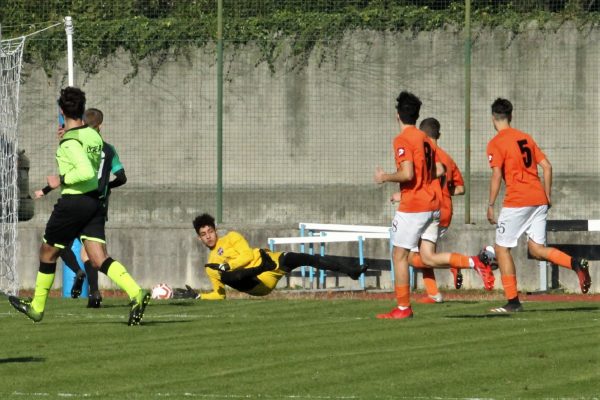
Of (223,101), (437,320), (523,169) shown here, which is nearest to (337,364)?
(437,320)

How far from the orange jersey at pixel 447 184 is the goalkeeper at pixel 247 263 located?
1146 mm

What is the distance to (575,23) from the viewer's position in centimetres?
2184

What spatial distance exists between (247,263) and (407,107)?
3210mm

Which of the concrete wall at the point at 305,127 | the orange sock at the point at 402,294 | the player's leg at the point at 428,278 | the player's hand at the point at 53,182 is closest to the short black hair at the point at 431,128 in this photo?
the player's leg at the point at 428,278

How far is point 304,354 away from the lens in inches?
431

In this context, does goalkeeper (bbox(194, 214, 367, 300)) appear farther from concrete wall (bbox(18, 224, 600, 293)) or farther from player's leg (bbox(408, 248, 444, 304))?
concrete wall (bbox(18, 224, 600, 293))

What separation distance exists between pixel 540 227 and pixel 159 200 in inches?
345

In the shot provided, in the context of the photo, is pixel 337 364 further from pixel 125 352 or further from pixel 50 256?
pixel 50 256

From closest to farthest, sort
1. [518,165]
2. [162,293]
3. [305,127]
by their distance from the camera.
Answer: [518,165] → [162,293] → [305,127]

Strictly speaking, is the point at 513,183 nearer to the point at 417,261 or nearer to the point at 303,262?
the point at 417,261

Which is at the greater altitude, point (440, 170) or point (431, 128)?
point (431, 128)

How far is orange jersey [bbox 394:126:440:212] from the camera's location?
1356cm

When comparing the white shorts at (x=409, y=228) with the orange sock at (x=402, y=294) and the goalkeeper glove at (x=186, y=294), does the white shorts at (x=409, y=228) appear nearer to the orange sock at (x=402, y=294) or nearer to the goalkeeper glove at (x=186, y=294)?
the orange sock at (x=402, y=294)

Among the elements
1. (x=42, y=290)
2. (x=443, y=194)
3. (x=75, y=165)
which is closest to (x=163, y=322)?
(x=42, y=290)
